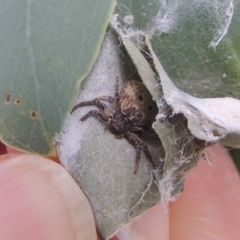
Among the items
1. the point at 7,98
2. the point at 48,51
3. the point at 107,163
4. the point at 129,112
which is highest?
the point at 48,51

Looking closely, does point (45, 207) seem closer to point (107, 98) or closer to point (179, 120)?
point (107, 98)

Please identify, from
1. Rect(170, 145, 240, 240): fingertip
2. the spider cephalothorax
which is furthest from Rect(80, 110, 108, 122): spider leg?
Rect(170, 145, 240, 240): fingertip

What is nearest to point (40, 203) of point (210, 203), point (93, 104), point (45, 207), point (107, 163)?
point (45, 207)

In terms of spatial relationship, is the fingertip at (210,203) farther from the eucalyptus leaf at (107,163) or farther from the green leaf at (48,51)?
the green leaf at (48,51)

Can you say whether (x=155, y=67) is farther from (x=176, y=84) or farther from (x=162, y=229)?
(x=162, y=229)

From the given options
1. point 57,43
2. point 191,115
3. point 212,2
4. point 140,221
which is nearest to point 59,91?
point 57,43

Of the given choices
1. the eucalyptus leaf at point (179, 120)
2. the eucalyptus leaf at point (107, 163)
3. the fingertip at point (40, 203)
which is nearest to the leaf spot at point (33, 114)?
the eucalyptus leaf at point (107, 163)

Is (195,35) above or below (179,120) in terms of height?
above
